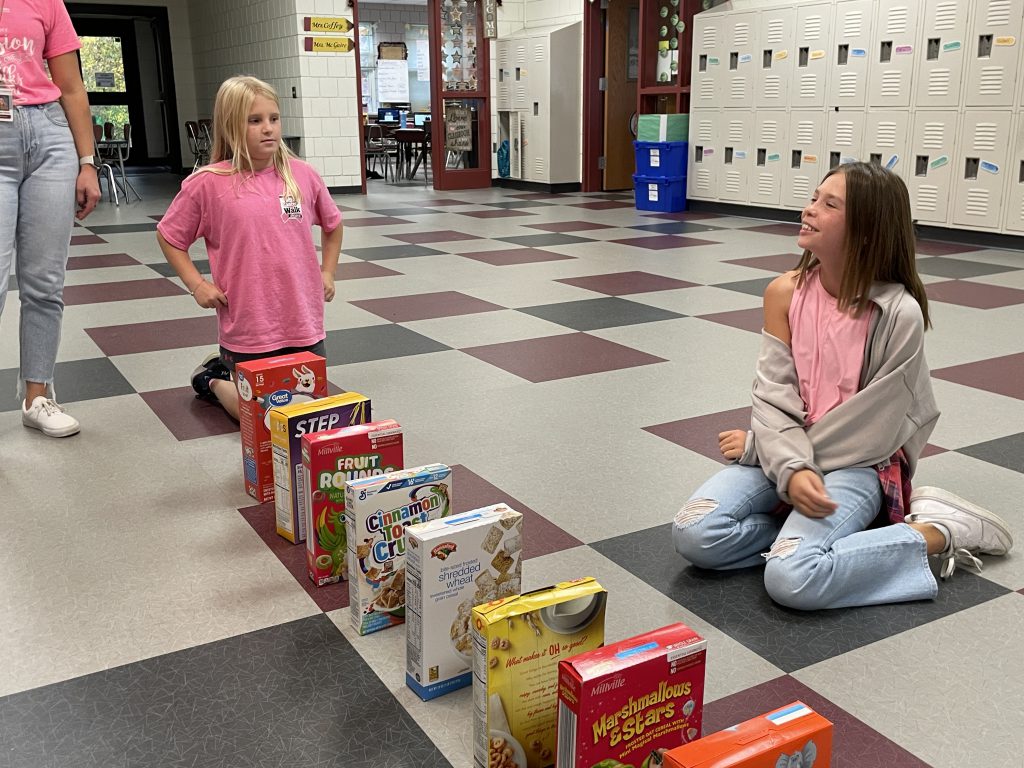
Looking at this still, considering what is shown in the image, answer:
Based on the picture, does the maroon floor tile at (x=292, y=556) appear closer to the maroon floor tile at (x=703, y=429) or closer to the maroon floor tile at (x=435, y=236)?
the maroon floor tile at (x=703, y=429)

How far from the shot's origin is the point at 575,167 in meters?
10.7

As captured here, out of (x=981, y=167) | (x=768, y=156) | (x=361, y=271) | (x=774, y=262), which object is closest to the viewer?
(x=361, y=271)

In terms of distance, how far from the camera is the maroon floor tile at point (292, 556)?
1.80m

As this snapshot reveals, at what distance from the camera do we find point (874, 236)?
179 centimetres

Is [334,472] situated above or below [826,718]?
above

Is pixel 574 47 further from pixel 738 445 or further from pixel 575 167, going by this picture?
pixel 738 445

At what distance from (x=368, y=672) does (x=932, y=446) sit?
1.74 metres

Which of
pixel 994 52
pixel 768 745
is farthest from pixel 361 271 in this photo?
pixel 768 745

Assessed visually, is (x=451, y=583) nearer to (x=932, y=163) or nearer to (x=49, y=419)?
(x=49, y=419)

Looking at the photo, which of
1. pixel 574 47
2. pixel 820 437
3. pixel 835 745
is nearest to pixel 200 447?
pixel 820 437

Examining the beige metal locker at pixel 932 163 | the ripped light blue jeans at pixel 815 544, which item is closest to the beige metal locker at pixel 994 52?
the beige metal locker at pixel 932 163

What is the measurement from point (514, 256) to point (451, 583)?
15.6ft

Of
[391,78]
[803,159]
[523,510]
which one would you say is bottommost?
[523,510]

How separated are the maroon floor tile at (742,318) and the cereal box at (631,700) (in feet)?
9.41
